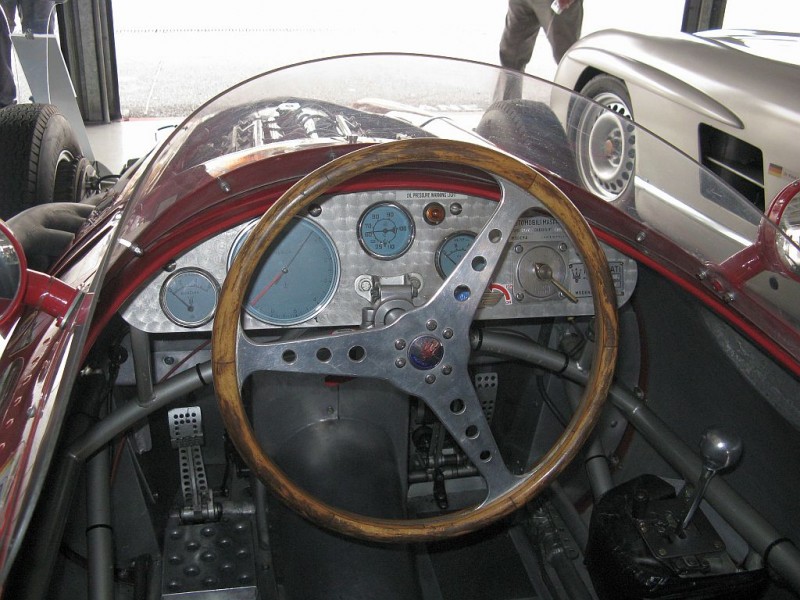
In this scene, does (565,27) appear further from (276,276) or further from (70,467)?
(70,467)

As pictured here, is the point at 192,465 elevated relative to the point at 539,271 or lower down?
lower down

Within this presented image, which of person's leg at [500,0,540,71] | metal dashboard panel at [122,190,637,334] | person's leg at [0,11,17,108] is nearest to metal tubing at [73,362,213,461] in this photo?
metal dashboard panel at [122,190,637,334]

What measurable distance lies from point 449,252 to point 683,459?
2.35 feet

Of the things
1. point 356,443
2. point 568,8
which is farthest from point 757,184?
point 568,8

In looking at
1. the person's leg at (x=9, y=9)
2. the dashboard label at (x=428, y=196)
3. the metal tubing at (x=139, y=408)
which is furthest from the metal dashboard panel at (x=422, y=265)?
the person's leg at (x=9, y=9)

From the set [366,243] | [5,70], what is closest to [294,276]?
[366,243]

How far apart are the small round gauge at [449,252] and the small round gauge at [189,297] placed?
1.52 feet

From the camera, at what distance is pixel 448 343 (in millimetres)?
1339

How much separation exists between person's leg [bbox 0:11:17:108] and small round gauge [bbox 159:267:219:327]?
3834mm

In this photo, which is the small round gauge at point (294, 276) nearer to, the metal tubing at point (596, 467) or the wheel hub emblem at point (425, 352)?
the wheel hub emblem at point (425, 352)

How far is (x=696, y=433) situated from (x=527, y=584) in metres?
0.62

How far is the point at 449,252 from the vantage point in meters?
1.59

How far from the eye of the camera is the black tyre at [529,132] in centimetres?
177

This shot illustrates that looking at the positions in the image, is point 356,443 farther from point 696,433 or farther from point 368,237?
point 696,433
